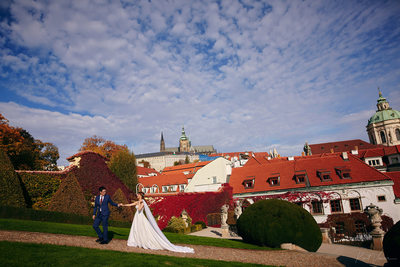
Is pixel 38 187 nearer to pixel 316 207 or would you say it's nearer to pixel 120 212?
pixel 120 212

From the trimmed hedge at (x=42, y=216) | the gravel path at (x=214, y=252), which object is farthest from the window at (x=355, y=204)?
the trimmed hedge at (x=42, y=216)

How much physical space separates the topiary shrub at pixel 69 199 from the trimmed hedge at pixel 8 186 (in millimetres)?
1995

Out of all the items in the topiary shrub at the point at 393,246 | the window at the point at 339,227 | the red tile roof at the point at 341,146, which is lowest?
the window at the point at 339,227

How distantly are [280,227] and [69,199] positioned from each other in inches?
573

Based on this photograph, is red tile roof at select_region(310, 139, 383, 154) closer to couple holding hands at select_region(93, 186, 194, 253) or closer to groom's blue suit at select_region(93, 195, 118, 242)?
couple holding hands at select_region(93, 186, 194, 253)

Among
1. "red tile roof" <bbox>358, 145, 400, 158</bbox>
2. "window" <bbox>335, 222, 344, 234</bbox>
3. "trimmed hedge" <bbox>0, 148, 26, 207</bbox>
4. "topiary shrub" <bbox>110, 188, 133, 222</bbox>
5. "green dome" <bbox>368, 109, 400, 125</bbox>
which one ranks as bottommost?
"window" <bbox>335, 222, 344, 234</bbox>

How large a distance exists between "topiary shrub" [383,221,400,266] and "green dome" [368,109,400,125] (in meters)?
118

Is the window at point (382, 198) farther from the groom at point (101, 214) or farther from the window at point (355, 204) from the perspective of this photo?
the groom at point (101, 214)

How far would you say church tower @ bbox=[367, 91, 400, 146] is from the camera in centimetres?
10116

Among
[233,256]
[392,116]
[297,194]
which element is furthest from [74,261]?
[392,116]

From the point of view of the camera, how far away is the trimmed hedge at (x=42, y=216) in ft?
44.0

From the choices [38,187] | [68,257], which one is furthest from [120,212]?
[68,257]

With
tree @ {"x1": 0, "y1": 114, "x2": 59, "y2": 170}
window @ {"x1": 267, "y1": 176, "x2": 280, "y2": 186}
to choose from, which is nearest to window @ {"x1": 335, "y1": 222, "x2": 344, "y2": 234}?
window @ {"x1": 267, "y1": 176, "x2": 280, "y2": 186}

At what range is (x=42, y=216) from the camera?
1451 centimetres
